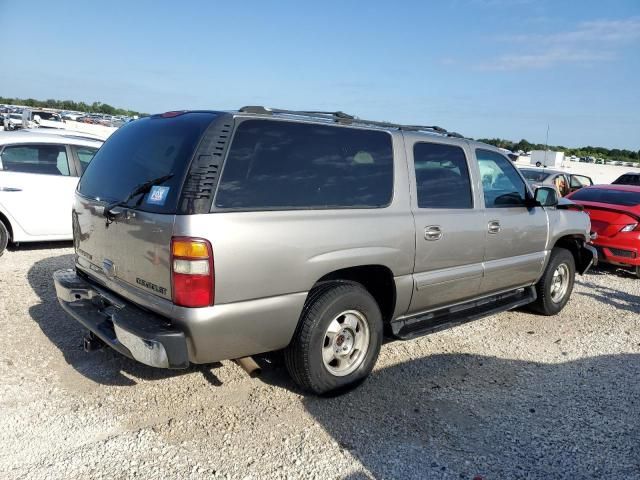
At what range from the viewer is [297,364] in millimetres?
3475

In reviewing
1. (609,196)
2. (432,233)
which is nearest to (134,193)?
(432,233)

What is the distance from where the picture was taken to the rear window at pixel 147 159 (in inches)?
120

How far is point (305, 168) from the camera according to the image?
134 inches

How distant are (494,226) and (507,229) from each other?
0.80 feet

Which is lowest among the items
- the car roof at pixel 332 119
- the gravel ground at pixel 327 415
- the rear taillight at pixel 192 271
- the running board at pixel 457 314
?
the gravel ground at pixel 327 415

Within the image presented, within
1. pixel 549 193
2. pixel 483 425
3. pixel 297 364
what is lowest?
pixel 483 425

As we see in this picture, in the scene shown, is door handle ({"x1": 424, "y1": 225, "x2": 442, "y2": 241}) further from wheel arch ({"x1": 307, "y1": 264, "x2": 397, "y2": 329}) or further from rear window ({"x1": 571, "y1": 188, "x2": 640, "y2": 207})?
rear window ({"x1": 571, "y1": 188, "x2": 640, "y2": 207})

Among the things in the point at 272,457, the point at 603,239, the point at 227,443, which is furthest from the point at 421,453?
the point at 603,239

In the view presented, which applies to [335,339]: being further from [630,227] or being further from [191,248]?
[630,227]

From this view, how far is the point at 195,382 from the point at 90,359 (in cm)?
94

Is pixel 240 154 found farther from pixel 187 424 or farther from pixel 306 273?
pixel 187 424

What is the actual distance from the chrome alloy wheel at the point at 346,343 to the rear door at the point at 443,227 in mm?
543

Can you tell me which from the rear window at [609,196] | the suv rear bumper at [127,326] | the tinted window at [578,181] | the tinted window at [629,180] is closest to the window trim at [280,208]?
the suv rear bumper at [127,326]

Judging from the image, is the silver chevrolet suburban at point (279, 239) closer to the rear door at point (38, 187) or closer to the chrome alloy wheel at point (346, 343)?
the chrome alloy wheel at point (346, 343)
